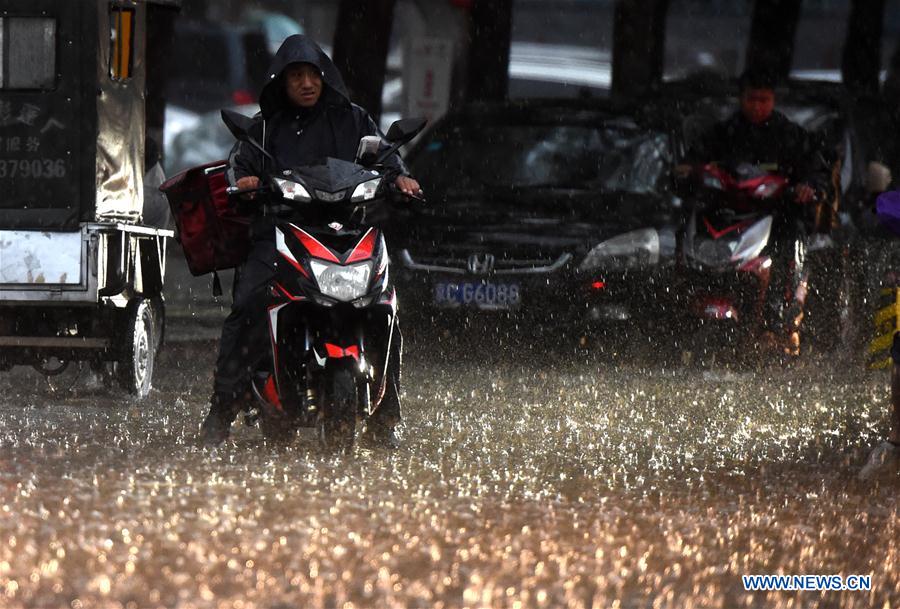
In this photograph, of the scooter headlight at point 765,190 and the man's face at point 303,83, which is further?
the scooter headlight at point 765,190

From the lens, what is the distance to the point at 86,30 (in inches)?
431

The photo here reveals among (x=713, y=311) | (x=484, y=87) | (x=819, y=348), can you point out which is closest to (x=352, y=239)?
(x=713, y=311)

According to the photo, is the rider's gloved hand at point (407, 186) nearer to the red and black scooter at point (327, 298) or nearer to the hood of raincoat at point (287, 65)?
the red and black scooter at point (327, 298)

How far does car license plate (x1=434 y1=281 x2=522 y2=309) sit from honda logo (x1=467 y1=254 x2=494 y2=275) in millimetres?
73

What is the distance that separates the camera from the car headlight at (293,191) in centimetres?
856

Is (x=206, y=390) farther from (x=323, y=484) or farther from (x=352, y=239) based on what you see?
(x=323, y=484)

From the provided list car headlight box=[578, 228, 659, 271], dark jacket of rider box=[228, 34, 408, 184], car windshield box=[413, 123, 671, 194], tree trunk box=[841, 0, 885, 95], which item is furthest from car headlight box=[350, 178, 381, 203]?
tree trunk box=[841, 0, 885, 95]

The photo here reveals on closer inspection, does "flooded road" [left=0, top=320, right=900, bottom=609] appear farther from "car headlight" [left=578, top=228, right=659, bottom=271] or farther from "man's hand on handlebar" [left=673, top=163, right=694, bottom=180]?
"man's hand on handlebar" [left=673, top=163, right=694, bottom=180]

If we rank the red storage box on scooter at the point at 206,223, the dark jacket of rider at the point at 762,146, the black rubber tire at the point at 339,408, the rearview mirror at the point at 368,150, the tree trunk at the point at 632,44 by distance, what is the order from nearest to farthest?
1. the black rubber tire at the point at 339,408
2. the rearview mirror at the point at 368,150
3. the red storage box on scooter at the point at 206,223
4. the dark jacket of rider at the point at 762,146
5. the tree trunk at the point at 632,44

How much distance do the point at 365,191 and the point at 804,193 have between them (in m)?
4.90

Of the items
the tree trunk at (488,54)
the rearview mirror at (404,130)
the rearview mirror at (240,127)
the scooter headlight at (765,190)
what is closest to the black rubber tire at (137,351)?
the rearview mirror at (240,127)

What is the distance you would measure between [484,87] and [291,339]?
13.0 metres

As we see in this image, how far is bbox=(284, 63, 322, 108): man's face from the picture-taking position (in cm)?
895

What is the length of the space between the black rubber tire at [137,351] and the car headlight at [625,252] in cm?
302
